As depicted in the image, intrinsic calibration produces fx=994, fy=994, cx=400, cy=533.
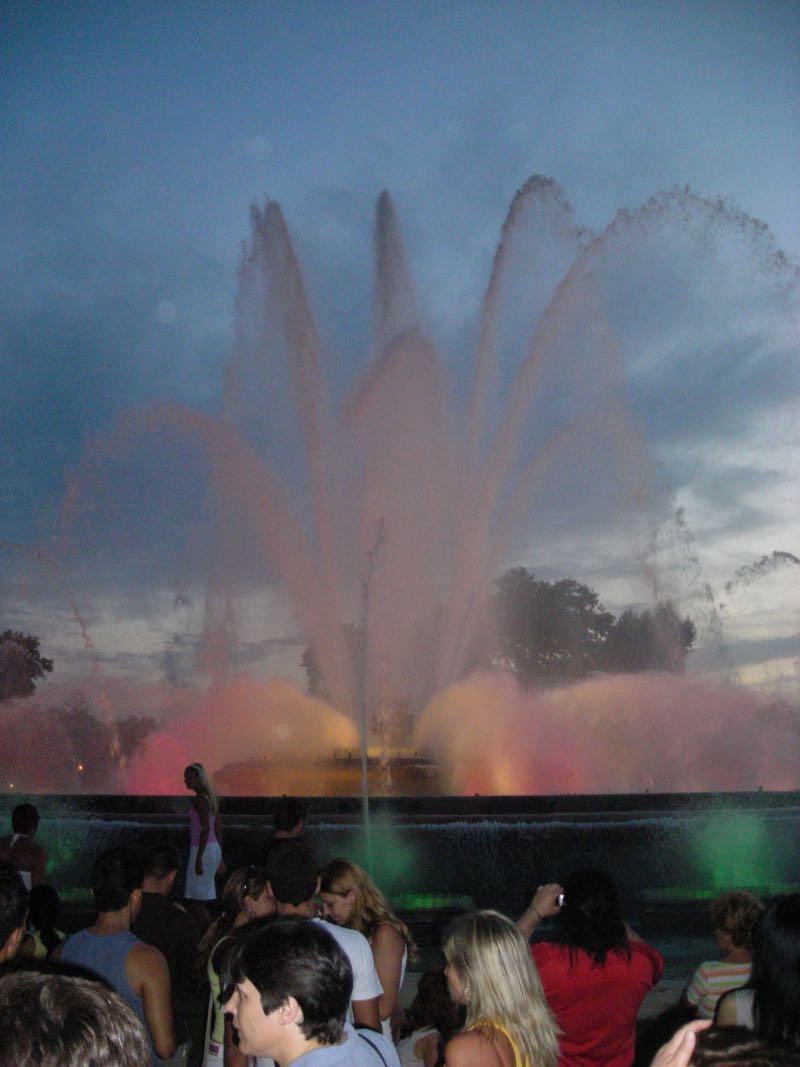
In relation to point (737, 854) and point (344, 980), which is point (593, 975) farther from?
point (737, 854)

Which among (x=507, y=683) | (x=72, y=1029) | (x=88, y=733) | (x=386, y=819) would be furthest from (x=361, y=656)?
(x=72, y=1029)

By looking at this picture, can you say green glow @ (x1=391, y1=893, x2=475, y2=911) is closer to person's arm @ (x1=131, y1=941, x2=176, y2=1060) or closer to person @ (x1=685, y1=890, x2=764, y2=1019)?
person @ (x1=685, y1=890, x2=764, y2=1019)

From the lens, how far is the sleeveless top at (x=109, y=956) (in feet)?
12.9

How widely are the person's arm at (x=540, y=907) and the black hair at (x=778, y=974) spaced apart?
1566 mm

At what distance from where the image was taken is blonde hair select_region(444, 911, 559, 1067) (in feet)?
10.1

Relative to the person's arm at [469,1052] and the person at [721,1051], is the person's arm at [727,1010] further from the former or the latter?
the person at [721,1051]

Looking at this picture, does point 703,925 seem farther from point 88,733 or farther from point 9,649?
point 9,649

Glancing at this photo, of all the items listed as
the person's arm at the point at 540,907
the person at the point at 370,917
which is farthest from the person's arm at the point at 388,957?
the person's arm at the point at 540,907

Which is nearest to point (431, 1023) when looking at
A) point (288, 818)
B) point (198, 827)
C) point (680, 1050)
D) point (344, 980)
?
point (344, 980)

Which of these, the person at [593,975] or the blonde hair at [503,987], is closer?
the blonde hair at [503,987]

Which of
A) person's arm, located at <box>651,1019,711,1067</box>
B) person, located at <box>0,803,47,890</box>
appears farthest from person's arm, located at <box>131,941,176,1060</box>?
person, located at <box>0,803,47,890</box>

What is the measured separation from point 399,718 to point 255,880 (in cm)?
1786

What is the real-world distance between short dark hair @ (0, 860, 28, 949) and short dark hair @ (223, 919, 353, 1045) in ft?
3.22

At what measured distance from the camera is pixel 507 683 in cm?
2606
